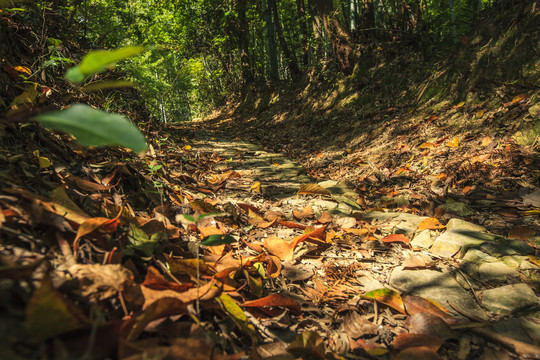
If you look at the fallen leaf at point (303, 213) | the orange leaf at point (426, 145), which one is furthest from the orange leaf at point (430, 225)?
the orange leaf at point (426, 145)

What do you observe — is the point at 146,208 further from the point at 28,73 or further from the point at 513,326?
the point at 513,326

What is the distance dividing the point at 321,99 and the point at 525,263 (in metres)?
A: 5.96

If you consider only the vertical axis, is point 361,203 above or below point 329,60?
below

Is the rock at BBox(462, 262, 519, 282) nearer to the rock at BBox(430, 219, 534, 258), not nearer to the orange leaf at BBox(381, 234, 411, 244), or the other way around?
the rock at BBox(430, 219, 534, 258)

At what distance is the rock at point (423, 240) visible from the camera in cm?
171

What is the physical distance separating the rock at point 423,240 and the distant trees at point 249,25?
1.67 m

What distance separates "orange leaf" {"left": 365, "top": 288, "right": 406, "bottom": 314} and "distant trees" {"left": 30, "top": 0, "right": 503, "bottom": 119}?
1121mm

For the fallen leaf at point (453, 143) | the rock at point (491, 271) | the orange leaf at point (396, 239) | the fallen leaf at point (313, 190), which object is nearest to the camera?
the rock at point (491, 271)

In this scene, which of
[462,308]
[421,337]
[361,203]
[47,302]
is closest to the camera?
[47,302]

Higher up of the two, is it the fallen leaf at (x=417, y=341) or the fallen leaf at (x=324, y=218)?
the fallen leaf at (x=417, y=341)

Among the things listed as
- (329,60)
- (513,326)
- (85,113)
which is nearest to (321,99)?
(329,60)

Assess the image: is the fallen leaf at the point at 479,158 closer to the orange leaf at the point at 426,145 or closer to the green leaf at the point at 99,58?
the orange leaf at the point at 426,145

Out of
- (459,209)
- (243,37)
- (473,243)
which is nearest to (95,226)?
(473,243)

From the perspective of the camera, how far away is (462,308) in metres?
1.16
